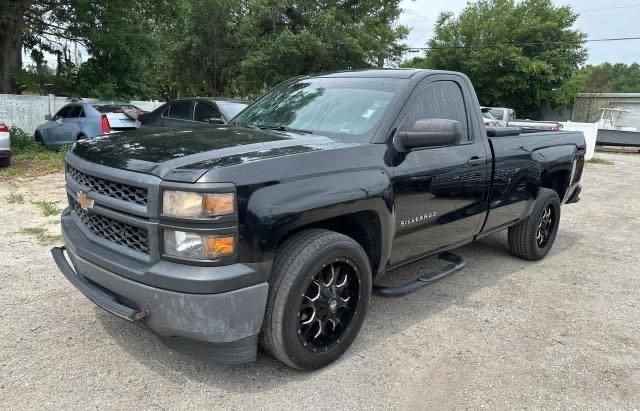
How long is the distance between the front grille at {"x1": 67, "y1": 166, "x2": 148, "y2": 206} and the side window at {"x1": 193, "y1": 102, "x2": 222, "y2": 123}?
614 cm

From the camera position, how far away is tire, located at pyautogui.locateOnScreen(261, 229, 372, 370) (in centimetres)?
277

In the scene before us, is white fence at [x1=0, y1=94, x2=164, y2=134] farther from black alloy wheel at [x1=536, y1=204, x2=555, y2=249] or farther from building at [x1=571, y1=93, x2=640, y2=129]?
building at [x1=571, y1=93, x2=640, y2=129]

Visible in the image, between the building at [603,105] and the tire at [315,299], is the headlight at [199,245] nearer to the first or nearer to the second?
the tire at [315,299]

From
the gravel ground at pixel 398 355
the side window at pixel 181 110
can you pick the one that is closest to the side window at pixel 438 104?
the gravel ground at pixel 398 355

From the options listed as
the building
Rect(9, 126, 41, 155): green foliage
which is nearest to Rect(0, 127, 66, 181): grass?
Rect(9, 126, 41, 155): green foliage

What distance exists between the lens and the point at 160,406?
269cm

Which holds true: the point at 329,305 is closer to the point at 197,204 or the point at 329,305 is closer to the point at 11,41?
the point at 197,204

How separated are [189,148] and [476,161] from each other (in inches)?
94.1

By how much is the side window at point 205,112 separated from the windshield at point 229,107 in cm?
12

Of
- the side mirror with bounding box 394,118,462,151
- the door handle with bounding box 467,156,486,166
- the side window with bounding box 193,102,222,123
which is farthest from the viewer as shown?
the side window with bounding box 193,102,222,123

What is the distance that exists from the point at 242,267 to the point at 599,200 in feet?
30.3

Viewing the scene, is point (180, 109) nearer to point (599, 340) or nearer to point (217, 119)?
point (217, 119)

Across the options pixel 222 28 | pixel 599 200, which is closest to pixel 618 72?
pixel 222 28

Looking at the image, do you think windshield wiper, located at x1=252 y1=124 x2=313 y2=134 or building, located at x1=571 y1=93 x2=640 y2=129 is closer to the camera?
windshield wiper, located at x1=252 y1=124 x2=313 y2=134
